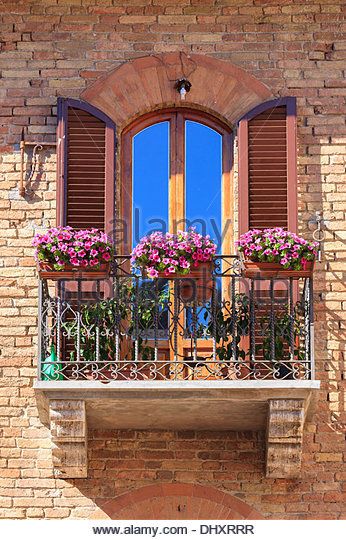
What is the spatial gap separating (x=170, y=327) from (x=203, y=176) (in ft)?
5.14

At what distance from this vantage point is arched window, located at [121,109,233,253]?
11.9 meters

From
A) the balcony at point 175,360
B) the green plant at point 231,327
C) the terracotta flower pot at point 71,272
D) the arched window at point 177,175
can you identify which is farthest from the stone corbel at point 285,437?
the arched window at point 177,175

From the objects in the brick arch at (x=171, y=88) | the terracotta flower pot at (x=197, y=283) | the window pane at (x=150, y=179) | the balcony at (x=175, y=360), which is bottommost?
the balcony at (x=175, y=360)

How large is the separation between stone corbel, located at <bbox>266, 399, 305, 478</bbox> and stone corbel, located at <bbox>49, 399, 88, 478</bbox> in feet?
4.67

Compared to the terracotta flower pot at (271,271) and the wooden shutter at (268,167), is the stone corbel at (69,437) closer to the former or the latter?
the terracotta flower pot at (271,271)

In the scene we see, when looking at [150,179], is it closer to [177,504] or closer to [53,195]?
[53,195]

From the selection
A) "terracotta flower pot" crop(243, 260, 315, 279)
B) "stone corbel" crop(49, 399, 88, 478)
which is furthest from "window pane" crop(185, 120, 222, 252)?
"stone corbel" crop(49, 399, 88, 478)

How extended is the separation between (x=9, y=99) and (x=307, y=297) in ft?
10.3

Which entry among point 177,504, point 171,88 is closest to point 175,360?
point 177,504

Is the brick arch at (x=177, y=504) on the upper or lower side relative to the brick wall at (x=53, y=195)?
lower

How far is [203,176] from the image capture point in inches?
473

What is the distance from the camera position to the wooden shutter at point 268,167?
1161cm

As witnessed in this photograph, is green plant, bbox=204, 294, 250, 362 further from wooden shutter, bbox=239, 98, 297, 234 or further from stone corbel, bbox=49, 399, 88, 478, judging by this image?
stone corbel, bbox=49, 399, 88, 478

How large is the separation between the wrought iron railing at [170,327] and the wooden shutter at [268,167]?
564mm
